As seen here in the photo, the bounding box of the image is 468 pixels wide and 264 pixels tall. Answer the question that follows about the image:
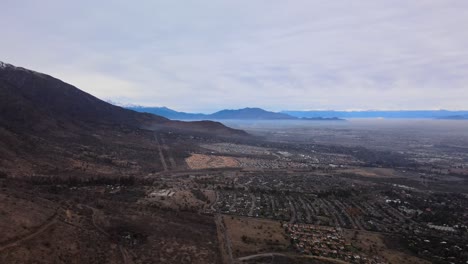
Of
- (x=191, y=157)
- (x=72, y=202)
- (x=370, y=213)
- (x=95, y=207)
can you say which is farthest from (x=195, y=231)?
(x=191, y=157)

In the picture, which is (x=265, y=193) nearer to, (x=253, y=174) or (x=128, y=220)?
(x=253, y=174)

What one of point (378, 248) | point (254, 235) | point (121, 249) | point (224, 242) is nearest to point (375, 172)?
point (378, 248)

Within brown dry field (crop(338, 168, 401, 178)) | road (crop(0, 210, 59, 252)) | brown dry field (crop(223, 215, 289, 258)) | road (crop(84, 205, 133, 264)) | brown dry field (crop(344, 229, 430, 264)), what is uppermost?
road (crop(0, 210, 59, 252))

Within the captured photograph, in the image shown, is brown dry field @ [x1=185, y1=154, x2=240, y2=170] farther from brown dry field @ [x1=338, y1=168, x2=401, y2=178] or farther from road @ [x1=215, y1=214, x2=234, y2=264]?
road @ [x1=215, y1=214, x2=234, y2=264]

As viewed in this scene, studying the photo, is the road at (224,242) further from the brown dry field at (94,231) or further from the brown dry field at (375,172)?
the brown dry field at (375,172)

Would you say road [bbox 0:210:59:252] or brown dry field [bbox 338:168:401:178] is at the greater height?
road [bbox 0:210:59:252]

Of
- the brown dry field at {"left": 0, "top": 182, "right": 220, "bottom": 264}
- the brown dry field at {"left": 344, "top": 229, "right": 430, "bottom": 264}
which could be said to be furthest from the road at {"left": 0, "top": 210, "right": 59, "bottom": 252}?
the brown dry field at {"left": 344, "top": 229, "right": 430, "bottom": 264}

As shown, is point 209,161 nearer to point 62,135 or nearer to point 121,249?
point 62,135
